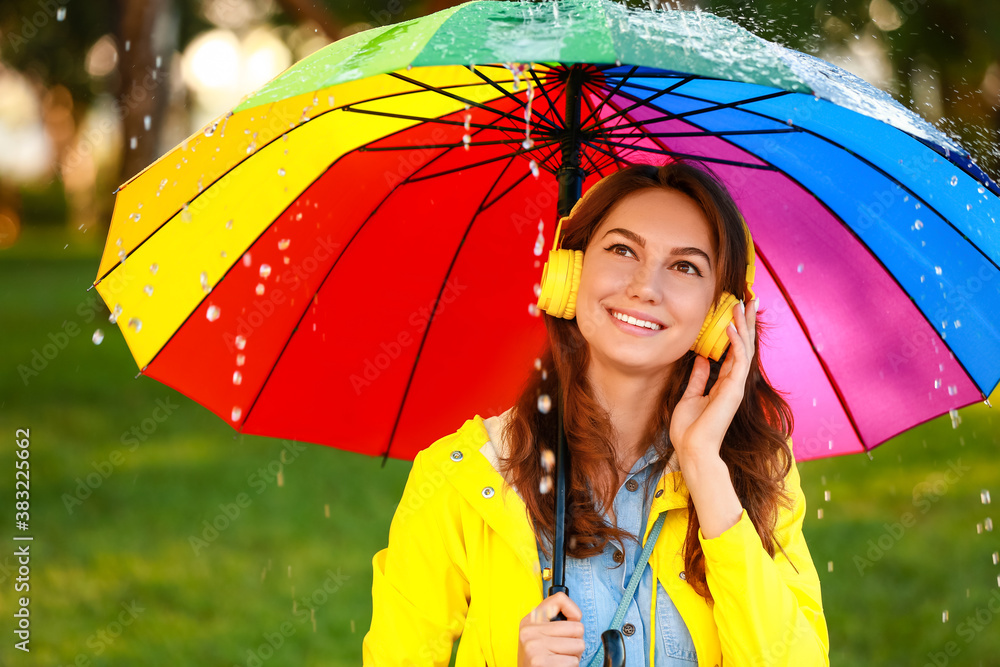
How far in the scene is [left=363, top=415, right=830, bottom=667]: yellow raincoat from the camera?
2.47 metres

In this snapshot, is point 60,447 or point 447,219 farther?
point 60,447

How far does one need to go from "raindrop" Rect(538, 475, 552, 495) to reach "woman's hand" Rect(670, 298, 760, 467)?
0.35 metres

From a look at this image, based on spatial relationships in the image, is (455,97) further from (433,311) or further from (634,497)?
(634,497)

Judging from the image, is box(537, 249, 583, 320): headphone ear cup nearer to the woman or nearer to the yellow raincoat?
the woman

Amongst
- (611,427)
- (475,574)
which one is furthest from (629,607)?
Answer: (611,427)

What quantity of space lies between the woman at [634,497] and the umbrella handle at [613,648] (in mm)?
74

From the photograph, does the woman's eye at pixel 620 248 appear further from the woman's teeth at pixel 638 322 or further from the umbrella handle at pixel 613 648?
the umbrella handle at pixel 613 648

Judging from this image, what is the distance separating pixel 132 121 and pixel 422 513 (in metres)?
13.1

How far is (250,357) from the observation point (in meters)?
3.06

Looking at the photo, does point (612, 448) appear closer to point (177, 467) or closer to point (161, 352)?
point (161, 352)

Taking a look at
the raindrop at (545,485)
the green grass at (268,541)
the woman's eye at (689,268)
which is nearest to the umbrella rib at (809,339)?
the woman's eye at (689,268)

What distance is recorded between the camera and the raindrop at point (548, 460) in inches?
105

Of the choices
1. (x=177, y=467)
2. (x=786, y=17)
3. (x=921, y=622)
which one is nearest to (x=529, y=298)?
(x=921, y=622)

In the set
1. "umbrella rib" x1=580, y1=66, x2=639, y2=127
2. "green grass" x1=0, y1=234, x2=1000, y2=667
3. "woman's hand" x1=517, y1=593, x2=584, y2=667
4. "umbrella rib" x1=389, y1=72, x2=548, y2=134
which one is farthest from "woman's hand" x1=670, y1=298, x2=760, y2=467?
"green grass" x1=0, y1=234, x2=1000, y2=667
